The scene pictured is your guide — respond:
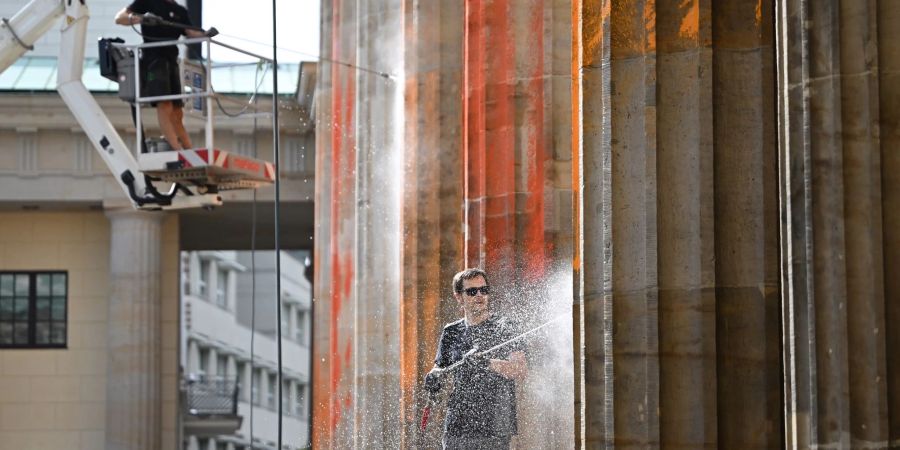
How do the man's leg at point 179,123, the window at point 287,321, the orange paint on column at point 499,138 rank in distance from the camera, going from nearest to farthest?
the orange paint on column at point 499,138
the man's leg at point 179,123
the window at point 287,321

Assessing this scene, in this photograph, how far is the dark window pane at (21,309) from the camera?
46.0m

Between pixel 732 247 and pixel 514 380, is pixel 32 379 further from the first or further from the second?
pixel 732 247

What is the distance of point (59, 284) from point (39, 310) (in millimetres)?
687

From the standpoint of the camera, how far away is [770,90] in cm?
909

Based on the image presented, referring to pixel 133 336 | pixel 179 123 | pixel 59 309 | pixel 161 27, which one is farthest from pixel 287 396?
pixel 161 27

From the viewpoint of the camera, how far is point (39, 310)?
45.8m

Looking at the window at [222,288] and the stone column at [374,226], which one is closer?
the stone column at [374,226]

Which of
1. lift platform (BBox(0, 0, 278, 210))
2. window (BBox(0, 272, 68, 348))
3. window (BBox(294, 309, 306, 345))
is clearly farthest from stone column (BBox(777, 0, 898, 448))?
window (BBox(294, 309, 306, 345))

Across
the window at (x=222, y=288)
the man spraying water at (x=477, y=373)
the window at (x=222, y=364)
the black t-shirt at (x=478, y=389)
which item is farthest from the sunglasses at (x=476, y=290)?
the window at (x=222, y=288)

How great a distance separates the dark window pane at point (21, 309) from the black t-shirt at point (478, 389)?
3313 centimetres

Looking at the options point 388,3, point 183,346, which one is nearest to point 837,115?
point 388,3

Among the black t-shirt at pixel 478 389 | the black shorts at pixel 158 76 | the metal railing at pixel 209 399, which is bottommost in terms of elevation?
the black t-shirt at pixel 478 389

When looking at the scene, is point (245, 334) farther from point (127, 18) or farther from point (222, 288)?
point (127, 18)

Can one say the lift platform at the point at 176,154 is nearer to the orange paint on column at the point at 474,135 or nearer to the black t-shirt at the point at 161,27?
the black t-shirt at the point at 161,27
